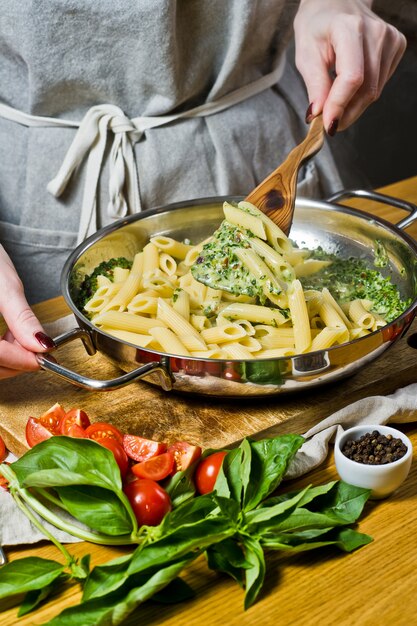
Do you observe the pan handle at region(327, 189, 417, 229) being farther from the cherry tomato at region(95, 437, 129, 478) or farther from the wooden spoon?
the cherry tomato at region(95, 437, 129, 478)

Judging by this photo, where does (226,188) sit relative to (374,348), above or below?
below

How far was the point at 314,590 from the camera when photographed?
3.37 feet

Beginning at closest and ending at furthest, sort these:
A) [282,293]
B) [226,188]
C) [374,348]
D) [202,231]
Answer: [374,348] < [282,293] < [202,231] < [226,188]

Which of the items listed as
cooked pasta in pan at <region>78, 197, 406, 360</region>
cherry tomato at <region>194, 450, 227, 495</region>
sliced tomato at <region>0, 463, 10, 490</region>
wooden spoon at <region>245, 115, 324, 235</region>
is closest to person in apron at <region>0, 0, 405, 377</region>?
wooden spoon at <region>245, 115, 324, 235</region>

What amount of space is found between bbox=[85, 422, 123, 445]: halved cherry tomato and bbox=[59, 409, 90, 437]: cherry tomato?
0.05 ft

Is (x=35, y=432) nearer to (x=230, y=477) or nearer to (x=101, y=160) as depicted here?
(x=230, y=477)

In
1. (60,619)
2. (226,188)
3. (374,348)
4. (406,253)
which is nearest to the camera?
(60,619)

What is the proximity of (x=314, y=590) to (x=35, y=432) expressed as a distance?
0.48m

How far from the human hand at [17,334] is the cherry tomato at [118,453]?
21cm

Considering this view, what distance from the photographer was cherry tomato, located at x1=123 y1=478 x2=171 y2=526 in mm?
1099

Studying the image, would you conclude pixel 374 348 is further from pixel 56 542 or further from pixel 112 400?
pixel 56 542

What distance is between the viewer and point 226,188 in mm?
2023

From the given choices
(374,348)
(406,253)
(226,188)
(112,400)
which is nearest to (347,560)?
(374,348)

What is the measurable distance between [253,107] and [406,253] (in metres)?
0.63
